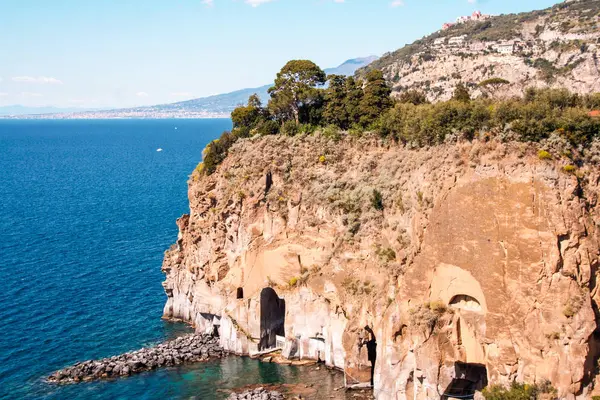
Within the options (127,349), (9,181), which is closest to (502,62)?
(127,349)

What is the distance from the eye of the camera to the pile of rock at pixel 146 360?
146ft

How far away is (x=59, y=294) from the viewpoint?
194 feet

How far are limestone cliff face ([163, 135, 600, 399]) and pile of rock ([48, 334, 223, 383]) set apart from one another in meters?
2.13

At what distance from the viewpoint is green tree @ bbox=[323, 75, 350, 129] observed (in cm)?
5516

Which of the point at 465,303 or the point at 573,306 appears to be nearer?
the point at 573,306

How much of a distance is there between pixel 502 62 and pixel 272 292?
43775 millimetres

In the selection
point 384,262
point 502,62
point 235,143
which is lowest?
point 384,262

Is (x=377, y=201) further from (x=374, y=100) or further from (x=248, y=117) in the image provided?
(x=248, y=117)

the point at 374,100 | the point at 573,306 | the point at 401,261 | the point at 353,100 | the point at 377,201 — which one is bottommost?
the point at 573,306

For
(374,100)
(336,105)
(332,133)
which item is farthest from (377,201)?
(336,105)

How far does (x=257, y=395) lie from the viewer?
41.1 meters

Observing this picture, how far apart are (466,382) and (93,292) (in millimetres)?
38662

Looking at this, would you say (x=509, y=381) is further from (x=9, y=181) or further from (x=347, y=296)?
→ (x=9, y=181)

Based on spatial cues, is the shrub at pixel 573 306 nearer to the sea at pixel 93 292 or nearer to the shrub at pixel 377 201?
the shrub at pixel 377 201
